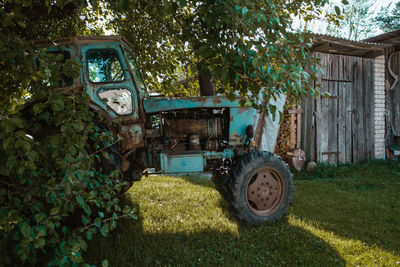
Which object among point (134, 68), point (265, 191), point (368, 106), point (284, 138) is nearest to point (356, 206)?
point (265, 191)

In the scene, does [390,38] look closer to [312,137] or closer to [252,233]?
[312,137]

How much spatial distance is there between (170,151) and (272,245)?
1667 millimetres

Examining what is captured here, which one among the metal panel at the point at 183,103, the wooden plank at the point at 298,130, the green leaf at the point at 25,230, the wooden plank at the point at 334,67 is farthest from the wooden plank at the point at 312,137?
the green leaf at the point at 25,230

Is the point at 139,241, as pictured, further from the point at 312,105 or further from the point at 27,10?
the point at 312,105

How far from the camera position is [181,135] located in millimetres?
3846

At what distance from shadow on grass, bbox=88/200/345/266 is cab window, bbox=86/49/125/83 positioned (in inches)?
71.8

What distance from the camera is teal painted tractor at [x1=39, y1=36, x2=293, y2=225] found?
11.0 ft

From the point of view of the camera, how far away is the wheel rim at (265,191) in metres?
3.49

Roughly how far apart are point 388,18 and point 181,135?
24.4 meters

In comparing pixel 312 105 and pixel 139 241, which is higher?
pixel 312 105

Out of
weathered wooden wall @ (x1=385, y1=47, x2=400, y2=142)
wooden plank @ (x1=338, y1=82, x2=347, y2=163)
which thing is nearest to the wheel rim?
wooden plank @ (x1=338, y1=82, x2=347, y2=163)

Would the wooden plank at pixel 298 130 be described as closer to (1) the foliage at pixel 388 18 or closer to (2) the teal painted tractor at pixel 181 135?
(2) the teal painted tractor at pixel 181 135

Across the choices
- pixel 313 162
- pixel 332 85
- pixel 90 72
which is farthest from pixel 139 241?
pixel 332 85

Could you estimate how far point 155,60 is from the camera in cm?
554
